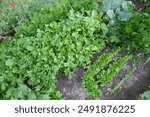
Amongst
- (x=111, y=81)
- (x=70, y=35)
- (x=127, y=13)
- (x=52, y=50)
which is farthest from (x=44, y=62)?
(x=127, y=13)

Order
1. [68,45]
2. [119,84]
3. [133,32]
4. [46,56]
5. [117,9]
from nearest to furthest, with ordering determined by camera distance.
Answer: [46,56]
[68,45]
[119,84]
[133,32]
[117,9]

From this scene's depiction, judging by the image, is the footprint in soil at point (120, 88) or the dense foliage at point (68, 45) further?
the footprint in soil at point (120, 88)

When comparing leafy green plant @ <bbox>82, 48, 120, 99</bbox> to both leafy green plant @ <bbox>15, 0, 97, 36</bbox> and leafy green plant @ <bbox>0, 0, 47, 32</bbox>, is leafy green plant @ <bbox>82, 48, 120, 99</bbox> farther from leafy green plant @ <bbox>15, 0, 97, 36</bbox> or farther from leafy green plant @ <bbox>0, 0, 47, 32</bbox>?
leafy green plant @ <bbox>0, 0, 47, 32</bbox>

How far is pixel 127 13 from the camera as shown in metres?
4.46

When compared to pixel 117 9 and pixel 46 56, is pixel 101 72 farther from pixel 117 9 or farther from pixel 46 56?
pixel 117 9

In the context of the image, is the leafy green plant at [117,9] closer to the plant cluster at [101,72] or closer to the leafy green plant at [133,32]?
the leafy green plant at [133,32]

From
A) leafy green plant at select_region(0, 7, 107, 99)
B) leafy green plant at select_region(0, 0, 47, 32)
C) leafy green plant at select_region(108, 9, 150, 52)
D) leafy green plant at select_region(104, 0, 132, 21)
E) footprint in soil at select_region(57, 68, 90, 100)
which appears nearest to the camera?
leafy green plant at select_region(0, 7, 107, 99)

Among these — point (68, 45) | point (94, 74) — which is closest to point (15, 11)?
point (68, 45)

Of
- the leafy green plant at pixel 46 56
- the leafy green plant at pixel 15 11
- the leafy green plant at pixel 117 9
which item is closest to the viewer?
the leafy green plant at pixel 46 56

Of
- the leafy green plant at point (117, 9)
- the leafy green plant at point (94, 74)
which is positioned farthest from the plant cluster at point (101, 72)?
the leafy green plant at point (117, 9)

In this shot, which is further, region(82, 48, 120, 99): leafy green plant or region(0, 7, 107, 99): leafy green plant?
region(82, 48, 120, 99): leafy green plant

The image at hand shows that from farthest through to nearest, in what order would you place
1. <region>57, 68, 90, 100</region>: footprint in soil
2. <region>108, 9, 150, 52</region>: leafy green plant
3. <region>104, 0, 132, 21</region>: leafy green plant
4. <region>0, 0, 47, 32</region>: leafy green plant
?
<region>0, 0, 47, 32</region>: leafy green plant → <region>104, 0, 132, 21</region>: leafy green plant → <region>108, 9, 150, 52</region>: leafy green plant → <region>57, 68, 90, 100</region>: footprint in soil

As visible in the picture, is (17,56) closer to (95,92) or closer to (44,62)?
(44,62)

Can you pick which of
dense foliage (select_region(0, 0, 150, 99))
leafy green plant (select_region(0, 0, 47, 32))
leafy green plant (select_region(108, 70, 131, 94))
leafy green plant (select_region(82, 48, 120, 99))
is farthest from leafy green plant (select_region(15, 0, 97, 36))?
leafy green plant (select_region(108, 70, 131, 94))
